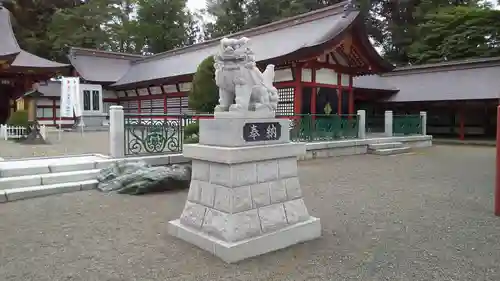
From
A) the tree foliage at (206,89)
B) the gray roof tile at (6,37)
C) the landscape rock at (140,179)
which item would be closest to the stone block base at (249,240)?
the landscape rock at (140,179)

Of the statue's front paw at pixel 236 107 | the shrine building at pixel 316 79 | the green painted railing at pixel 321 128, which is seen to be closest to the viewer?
the statue's front paw at pixel 236 107

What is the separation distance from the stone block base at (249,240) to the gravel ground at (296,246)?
83 mm

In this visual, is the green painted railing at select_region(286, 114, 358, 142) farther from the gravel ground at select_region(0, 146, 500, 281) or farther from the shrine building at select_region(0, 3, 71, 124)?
the shrine building at select_region(0, 3, 71, 124)

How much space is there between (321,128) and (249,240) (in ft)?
28.8

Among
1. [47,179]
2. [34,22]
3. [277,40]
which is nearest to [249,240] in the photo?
[47,179]

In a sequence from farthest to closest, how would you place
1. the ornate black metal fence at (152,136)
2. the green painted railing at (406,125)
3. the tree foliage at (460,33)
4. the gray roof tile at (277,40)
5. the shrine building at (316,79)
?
the tree foliage at (460,33)
the green painted railing at (406,125)
the gray roof tile at (277,40)
the shrine building at (316,79)
the ornate black metal fence at (152,136)

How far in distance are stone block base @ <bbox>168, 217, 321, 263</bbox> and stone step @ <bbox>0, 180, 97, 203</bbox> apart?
3.06 meters

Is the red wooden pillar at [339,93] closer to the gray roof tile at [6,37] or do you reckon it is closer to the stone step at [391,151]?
the stone step at [391,151]

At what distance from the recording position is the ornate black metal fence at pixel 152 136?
25.5 ft

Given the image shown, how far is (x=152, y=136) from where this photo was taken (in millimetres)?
8078

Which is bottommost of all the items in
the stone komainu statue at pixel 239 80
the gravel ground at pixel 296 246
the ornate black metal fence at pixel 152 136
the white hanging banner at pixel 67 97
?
the gravel ground at pixel 296 246

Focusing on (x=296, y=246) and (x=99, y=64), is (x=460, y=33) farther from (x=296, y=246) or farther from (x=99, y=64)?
(x=296, y=246)

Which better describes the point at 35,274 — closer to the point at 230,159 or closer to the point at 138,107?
the point at 230,159

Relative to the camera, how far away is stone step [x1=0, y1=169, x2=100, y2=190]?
19.4ft
